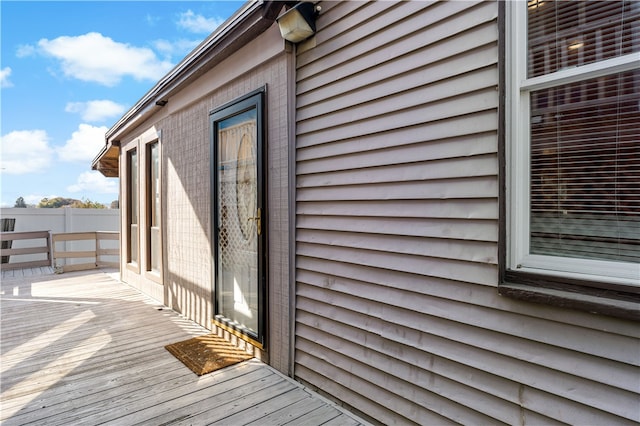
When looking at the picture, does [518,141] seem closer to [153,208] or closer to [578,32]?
[578,32]

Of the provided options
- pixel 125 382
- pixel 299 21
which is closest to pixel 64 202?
pixel 125 382

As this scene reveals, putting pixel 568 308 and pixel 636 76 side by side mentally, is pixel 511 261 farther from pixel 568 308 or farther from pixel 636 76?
pixel 636 76

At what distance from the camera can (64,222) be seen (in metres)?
8.84

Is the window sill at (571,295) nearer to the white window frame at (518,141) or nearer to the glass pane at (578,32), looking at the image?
the white window frame at (518,141)

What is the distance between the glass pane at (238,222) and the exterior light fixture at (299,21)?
30.7 inches

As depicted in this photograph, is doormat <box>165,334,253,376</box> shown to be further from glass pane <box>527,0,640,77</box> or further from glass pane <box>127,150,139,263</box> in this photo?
glass pane <box>127,150,139,263</box>

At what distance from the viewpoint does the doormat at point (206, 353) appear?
8.79ft

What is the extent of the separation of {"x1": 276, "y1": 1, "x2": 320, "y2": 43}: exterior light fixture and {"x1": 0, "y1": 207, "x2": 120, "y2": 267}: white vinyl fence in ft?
24.3

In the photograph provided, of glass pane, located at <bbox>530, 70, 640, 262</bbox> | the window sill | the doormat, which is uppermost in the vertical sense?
glass pane, located at <bbox>530, 70, 640, 262</bbox>

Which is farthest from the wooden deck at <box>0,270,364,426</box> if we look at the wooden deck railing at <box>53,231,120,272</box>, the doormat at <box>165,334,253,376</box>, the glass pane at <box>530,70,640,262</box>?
the wooden deck railing at <box>53,231,120,272</box>

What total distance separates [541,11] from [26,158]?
53.6 meters

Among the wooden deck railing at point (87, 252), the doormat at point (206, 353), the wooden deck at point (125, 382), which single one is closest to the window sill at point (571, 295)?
the wooden deck at point (125, 382)

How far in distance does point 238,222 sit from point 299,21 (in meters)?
1.75

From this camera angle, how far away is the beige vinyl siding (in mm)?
1299
